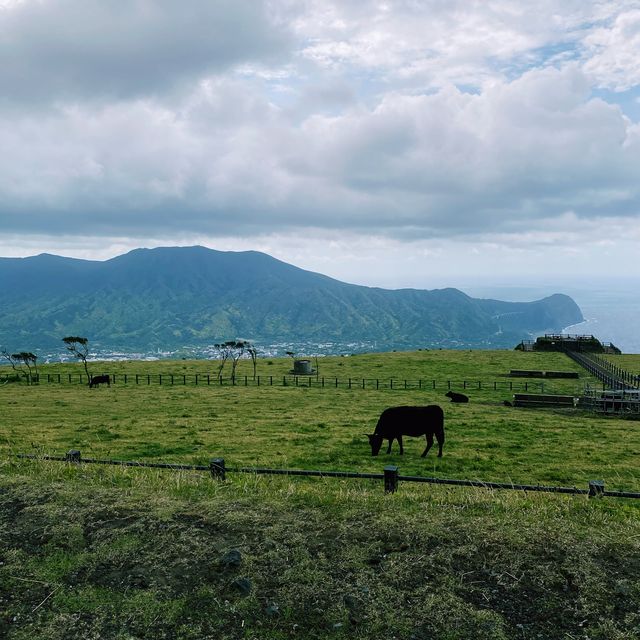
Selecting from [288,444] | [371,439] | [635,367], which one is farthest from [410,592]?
[635,367]

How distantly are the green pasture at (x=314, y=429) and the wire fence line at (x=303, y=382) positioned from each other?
54 cm

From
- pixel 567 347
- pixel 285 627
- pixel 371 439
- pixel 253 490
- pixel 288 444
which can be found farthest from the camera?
pixel 567 347

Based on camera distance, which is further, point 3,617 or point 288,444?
point 288,444

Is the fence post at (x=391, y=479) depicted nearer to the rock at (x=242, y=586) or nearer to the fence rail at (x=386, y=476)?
the fence rail at (x=386, y=476)

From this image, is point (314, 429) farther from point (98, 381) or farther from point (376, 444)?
point (98, 381)

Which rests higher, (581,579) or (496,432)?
(581,579)

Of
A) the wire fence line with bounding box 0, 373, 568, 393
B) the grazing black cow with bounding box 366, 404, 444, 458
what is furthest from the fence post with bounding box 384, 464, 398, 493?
the wire fence line with bounding box 0, 373, 568, 393

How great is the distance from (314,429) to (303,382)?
29630mm

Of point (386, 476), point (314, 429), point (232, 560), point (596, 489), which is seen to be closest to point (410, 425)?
point (314, 429)

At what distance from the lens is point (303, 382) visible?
60.7 m

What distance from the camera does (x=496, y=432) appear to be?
31.0 m

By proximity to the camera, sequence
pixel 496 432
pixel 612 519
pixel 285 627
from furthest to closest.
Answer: pixel 496 432
pixel 612 519
pixel 285 627

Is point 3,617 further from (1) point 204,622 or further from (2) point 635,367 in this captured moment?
(2) point 635,367

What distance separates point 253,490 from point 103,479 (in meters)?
3.88
